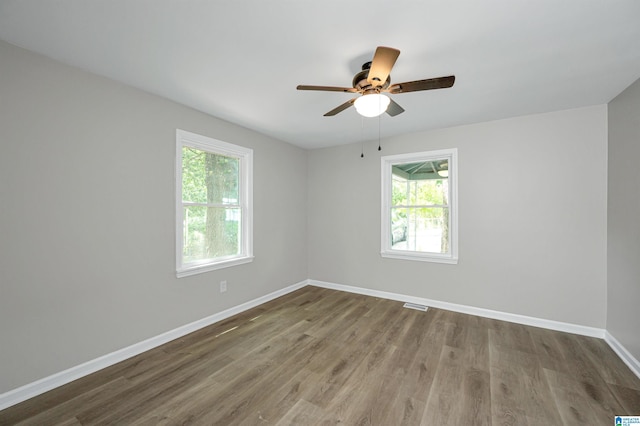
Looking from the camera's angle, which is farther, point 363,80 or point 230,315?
point 230,315

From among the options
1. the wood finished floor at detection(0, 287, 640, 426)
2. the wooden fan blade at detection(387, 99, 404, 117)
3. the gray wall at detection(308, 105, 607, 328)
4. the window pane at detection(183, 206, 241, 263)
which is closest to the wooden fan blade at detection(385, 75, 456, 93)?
the wooden fan blade at detection(387, 99, 404, 117)

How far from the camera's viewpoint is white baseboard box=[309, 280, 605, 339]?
114 inches

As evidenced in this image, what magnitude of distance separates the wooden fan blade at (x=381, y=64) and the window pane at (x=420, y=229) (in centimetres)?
249

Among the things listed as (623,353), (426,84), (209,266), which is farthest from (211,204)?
(623,353)

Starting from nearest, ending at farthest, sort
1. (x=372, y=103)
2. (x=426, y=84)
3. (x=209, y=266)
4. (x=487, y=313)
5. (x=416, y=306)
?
(x=426, y=84)
(x=372, y=103)
(x=209, y=266)
(x=487, y=313)
(x=416, y=306)

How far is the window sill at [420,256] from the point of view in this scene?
11.8 ft

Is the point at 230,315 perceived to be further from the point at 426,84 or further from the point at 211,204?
the point at 426,84

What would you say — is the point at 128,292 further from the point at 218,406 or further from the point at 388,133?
the point at 388,133

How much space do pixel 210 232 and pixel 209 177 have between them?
0.70 m

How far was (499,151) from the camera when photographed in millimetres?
3301

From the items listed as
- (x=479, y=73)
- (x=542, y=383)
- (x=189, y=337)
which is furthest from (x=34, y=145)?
(x=542, y=383)

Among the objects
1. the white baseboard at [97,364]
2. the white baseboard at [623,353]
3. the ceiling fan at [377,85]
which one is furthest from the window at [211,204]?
the white baseboard at [623,353]

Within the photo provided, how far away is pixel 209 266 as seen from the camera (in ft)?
10.3

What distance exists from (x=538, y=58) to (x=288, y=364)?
10.6ft
